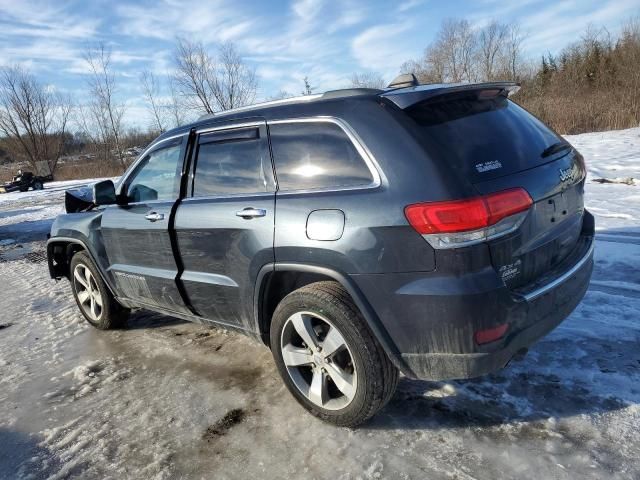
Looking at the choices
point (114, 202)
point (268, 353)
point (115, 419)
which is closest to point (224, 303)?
point (268, 353)

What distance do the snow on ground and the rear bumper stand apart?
1.49 feet

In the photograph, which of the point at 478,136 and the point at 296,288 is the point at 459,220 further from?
the point at 296,288

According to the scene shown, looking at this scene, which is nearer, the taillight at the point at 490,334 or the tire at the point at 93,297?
the taillight at the point at 490,334

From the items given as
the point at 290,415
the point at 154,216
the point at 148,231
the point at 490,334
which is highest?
the point at 154,216

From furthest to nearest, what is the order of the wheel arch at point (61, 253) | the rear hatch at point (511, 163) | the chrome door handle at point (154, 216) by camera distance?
the wheel arch at point (61, 253), the chrome door handle at point (154, 216), the rear hatch at point (511, 163)

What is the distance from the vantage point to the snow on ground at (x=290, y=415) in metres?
2.35

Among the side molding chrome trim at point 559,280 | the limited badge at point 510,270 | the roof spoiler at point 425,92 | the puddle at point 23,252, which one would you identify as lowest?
the puddle at point 23,252

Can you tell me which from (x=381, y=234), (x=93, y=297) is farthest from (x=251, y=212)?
(x=93, y=297)

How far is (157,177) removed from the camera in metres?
3.78

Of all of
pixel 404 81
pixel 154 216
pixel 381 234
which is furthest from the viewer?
pixel 154 216

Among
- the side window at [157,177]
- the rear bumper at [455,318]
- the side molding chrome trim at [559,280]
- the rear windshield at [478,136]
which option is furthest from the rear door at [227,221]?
the side molding chrome trim at [559,280]

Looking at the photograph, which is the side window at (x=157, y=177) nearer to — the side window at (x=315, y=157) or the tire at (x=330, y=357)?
the side window at (x=315, y=157)

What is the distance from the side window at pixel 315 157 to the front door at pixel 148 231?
1.04 metres

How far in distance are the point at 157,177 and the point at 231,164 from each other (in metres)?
0.97
